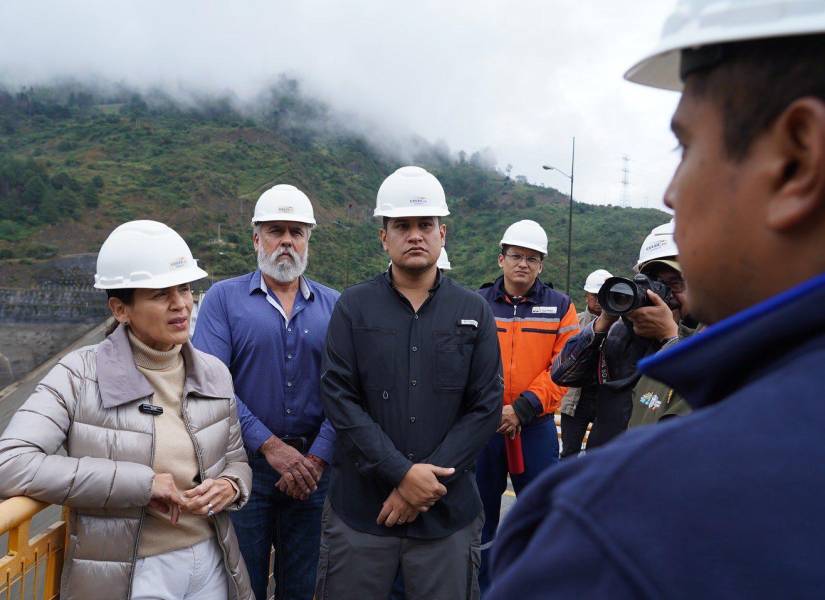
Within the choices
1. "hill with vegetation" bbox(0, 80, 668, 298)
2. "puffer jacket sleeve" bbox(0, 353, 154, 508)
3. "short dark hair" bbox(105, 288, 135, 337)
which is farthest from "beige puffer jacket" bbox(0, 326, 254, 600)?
"hill with vegetation" bbox(0, 80, 668, 298)

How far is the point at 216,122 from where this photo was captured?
84.2 metres

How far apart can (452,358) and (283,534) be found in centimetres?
136

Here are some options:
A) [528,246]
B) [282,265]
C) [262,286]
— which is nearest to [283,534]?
[262,286]

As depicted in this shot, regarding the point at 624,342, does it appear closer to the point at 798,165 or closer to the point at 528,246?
the point at 528,246

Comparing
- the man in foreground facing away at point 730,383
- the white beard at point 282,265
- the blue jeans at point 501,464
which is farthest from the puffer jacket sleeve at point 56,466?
the blue jeans at point 501,464

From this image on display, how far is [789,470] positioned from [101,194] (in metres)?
62.2

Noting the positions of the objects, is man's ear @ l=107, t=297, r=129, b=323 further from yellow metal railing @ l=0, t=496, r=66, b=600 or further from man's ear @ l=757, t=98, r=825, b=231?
man's ear @ l=757, t=98, r=825, b=231

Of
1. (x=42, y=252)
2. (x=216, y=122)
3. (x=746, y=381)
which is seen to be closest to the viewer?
(x=746, y=381)

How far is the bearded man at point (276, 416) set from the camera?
9.70ft

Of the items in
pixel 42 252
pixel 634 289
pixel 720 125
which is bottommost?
pixel 42 252

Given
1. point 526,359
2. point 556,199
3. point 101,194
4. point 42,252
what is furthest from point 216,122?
point 526,359

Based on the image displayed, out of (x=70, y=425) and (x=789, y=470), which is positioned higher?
(x=789, y=470)

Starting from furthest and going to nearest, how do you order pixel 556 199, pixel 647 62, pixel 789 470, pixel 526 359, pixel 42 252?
pixel 556 199
pixel 42 252
pixel 526 359
pixel 647 62
pixel 789 470

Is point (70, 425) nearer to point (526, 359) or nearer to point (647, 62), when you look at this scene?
point (647, 62)
